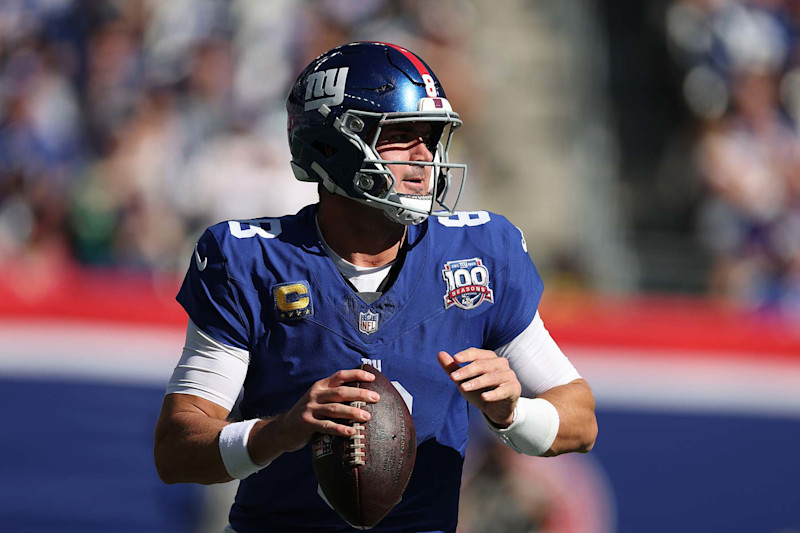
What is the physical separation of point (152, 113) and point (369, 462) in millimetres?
4842

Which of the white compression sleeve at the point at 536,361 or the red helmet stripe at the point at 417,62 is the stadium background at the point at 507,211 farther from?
the red helmet stripe at the point at 417,62

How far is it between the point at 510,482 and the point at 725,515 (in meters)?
1.11

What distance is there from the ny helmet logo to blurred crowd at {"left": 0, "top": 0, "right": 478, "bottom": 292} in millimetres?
3295

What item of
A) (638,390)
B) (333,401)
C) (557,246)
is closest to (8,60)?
(557,246)

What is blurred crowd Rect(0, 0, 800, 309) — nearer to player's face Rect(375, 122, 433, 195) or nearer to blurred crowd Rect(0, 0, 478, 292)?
blurred crowd Rect(0, 0, 478, 292)

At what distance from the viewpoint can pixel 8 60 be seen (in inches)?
278

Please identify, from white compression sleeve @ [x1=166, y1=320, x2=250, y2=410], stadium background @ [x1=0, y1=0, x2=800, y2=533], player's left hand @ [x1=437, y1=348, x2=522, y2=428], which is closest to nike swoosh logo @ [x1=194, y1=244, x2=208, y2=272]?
white compression sleeve @ [x1=166, y1=320, x2=250, y2=410]

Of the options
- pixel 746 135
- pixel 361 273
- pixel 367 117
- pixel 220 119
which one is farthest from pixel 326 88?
pixel 746 135

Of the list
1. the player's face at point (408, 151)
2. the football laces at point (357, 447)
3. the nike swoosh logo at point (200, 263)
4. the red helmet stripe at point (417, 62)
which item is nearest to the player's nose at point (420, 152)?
the player's face at point (408, 151)

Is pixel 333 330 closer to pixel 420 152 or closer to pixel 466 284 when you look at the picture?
pixel 466 284

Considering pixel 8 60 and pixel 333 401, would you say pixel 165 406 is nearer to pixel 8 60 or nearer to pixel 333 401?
pixel 333 401

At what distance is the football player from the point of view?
2533mm

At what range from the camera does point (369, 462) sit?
233 cm

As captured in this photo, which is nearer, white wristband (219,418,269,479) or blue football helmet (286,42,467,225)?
white wristband (219,418,269,479)
